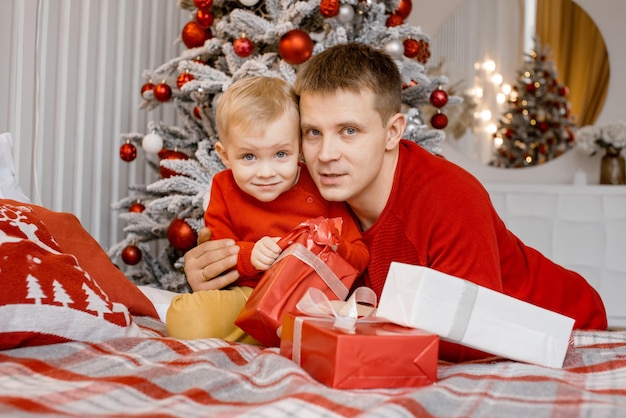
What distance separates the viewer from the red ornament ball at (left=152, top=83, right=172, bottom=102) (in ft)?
8.60

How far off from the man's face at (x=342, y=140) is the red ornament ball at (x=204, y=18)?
94cm

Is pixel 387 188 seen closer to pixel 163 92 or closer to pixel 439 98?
pixel 439 98

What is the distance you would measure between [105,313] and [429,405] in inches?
29.8

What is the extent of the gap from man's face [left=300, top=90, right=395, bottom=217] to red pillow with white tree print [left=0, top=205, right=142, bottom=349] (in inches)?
22.7

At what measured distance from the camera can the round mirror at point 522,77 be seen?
4.44 metres

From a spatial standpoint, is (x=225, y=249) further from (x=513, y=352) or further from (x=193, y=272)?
(x=513, y=352)

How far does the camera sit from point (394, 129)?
1825mm

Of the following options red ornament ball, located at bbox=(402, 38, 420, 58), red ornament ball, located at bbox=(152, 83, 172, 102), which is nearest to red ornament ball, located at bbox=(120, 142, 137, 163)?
red ornament ball, located at bbox=(152, 83, 172, 102)

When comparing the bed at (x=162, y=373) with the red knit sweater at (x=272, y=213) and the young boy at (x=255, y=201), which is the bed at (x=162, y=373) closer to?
the young boy at (x=255, y=201)

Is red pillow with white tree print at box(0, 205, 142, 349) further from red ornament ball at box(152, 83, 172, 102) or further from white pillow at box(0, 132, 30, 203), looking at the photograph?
red ornament ball at box(152, 83, 172, 102)

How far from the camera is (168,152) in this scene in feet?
8.88

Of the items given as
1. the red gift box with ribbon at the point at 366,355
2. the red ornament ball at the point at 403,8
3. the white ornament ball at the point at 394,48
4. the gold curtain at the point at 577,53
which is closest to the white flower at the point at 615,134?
the gold curtain at the point at 577,53

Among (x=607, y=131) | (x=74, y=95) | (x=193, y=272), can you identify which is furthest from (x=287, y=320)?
(x=607, y=131)

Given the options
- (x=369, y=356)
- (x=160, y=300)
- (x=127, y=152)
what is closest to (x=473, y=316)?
(x=369, y=356)
